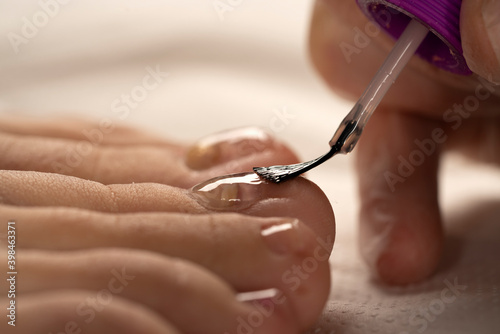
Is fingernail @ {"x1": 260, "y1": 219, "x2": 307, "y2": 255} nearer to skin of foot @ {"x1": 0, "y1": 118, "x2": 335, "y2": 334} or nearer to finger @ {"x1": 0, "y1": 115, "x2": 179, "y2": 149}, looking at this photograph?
skin of foot @ {"x1": 0, "y1": 118, "x2": 335, "y2": 334}

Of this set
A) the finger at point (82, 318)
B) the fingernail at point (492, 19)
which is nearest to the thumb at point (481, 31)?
the fingernail at point (492, 19)

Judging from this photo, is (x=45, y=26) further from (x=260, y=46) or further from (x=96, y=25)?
(x=260, y=46)

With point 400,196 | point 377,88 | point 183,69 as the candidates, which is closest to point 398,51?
point 377,88

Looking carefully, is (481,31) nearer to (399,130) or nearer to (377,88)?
(377,88)

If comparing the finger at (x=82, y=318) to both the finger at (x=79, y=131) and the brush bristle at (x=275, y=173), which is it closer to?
the brush bristle at (x=275, y=173)

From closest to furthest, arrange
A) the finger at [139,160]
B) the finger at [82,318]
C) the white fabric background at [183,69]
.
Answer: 1. the finger at [82,318]
2. the finger at [139,160]
3. the white fabric background at [183,69]
